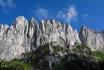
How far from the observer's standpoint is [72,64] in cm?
11706

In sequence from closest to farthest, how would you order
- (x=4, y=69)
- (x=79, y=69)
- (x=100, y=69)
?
(x=100, y=69) → (x=79, y=69) → (x=4, y=69)

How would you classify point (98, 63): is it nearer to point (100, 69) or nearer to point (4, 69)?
point (100, 69)

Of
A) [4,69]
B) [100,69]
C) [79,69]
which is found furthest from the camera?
[4,69]

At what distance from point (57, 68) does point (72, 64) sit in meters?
10.7

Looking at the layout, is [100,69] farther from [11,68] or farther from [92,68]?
[11,68]

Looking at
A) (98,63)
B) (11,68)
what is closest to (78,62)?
(98,63)

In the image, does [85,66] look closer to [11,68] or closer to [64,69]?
[64,69]

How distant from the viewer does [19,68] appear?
572 ft

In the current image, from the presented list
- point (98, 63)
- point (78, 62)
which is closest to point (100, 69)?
point (98, 63)

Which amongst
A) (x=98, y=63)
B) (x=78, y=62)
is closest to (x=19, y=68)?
(x=78, y=62)

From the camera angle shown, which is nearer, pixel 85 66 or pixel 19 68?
pixel 85 66

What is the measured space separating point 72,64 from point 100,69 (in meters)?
14.4

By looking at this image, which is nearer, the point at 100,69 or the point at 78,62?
the point at 100,69

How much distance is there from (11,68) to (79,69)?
6726cm
